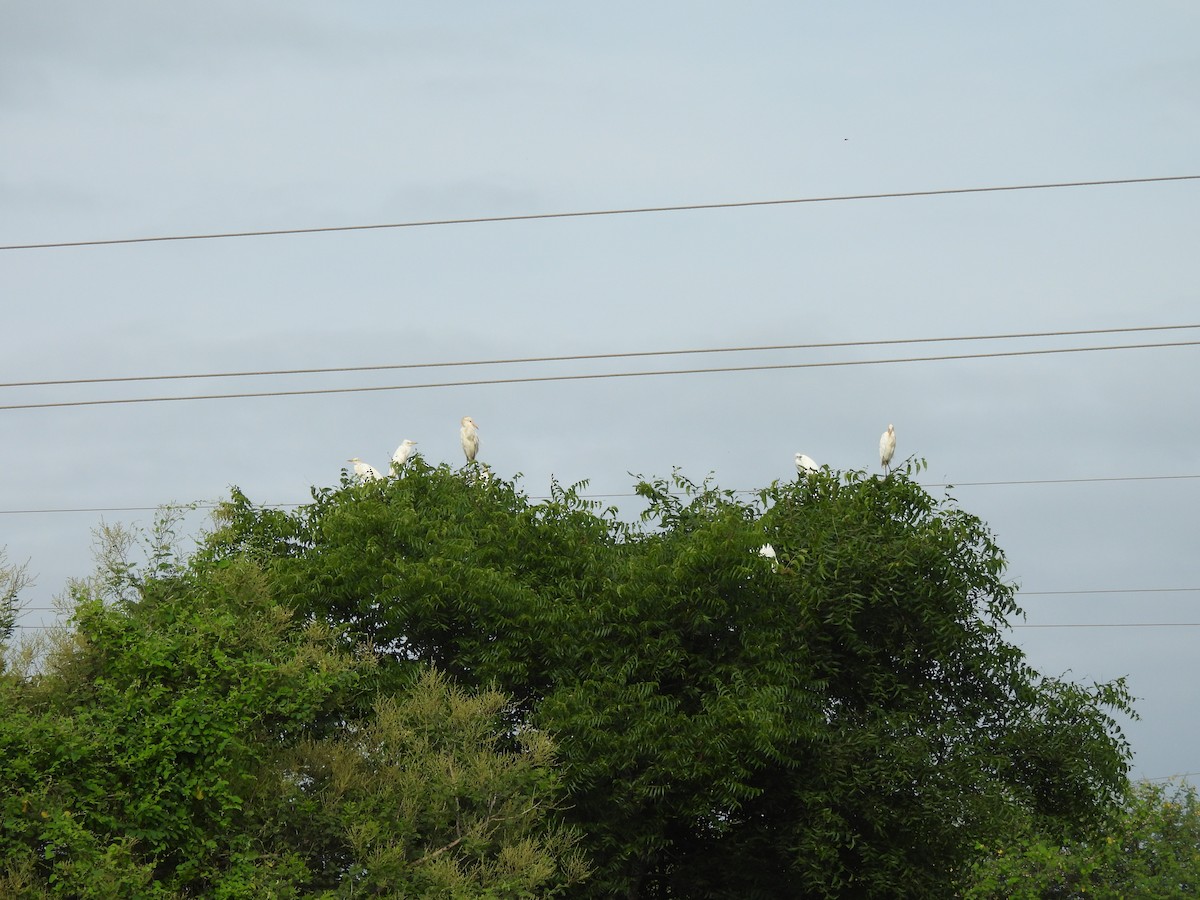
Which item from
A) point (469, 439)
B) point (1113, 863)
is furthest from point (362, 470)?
point (1113, 863)

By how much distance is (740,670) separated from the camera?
683 inches

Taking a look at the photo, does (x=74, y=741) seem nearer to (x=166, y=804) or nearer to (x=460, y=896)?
(x=166, y=804)

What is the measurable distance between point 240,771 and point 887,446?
16438 millimetres

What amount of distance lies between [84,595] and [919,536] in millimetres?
10113

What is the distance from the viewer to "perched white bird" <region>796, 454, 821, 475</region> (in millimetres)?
21423

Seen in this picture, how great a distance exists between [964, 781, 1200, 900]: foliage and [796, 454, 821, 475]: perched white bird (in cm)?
1164

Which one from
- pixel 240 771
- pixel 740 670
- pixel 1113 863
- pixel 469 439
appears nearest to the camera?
pixel 240 771

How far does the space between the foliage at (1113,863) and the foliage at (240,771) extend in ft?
58.5

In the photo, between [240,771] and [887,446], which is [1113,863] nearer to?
[887,446]

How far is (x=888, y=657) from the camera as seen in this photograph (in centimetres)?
1909

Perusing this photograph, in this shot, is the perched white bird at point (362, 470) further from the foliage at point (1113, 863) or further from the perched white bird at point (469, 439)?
the foliage at point (1113, 863)

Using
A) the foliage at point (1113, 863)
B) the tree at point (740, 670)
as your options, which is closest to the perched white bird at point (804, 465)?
the tree at point (740, 670)

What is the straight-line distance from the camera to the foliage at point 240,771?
1205cm

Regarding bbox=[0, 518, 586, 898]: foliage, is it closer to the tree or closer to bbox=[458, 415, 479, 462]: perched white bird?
the tree
